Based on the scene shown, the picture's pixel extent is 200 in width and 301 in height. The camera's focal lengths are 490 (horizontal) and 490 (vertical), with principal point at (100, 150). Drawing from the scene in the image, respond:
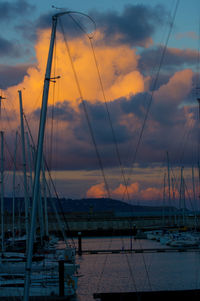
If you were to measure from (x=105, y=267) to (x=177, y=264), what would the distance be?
8.97m

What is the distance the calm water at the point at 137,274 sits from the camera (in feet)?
125

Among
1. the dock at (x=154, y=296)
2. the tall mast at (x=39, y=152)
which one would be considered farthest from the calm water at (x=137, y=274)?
the tall mast at (x=39, y=152)

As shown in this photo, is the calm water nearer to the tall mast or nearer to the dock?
the dock

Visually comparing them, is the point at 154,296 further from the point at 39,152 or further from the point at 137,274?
the point at 137,274

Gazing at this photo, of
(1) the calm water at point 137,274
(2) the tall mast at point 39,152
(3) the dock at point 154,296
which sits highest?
(2) the tall mast at point 39,152

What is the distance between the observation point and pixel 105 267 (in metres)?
53.5

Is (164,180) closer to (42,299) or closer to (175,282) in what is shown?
(175,282)

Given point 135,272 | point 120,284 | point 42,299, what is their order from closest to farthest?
point 42,299 < point 120,284 < point 135,272

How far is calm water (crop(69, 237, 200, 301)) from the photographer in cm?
3824

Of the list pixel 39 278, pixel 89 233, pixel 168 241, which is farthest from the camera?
pixel 89 233

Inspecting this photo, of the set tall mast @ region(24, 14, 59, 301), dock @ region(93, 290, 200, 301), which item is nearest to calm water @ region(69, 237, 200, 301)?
dock @ region(93, 290, 200, 301)

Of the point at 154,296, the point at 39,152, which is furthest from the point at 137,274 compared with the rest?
the point at 39,152

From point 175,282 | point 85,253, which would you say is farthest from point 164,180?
point 175,282

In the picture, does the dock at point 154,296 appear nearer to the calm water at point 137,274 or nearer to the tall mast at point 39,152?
the calm water at point 137,274
